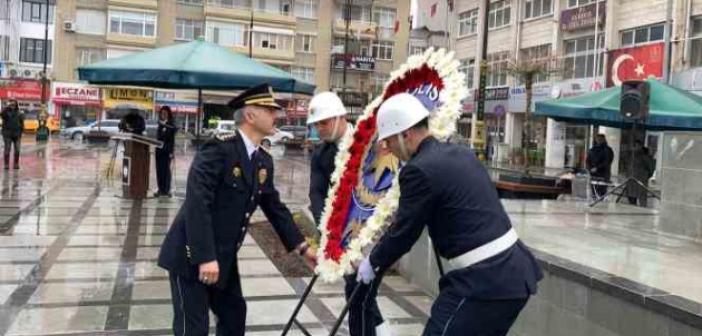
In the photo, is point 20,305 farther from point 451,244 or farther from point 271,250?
point 451,244

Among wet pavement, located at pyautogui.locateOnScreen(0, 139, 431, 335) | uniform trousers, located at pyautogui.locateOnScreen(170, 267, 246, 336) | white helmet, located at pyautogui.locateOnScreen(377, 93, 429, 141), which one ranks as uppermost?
white helmet, located at pyautogui.locateOnScreen(377, 93, 429, 141)

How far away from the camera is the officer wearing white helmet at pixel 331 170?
441 cm

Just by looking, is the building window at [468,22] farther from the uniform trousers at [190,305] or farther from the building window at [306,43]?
the uniform trousers at [190,305]

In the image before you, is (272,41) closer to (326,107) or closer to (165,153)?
(165,153)

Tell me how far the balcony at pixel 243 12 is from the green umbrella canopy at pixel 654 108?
43924mm

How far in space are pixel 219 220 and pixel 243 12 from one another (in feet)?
175

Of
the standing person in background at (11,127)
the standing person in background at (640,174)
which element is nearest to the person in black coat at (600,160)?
the standing person in background at (640,174)

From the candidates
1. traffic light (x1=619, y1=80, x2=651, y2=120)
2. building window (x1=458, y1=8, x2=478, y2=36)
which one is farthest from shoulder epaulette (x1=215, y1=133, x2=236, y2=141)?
building window (x1=458, y1=8, x2=478, y2=36)

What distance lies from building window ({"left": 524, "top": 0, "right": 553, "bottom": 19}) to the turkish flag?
272 inches

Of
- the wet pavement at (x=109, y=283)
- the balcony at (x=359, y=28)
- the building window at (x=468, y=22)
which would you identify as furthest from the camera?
the balcony at (x=359, y=28)

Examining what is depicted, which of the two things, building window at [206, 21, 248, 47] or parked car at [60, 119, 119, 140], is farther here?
building window at [206, 21, 248, 47]

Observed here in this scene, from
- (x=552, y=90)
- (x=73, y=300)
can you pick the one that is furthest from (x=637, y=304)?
(x=552, y=90)

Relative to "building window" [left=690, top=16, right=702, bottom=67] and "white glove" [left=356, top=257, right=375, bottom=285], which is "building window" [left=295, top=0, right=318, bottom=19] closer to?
"building window" [left=690, top=16, right=702, bottom=67]

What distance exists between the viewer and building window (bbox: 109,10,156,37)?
5244 cm
